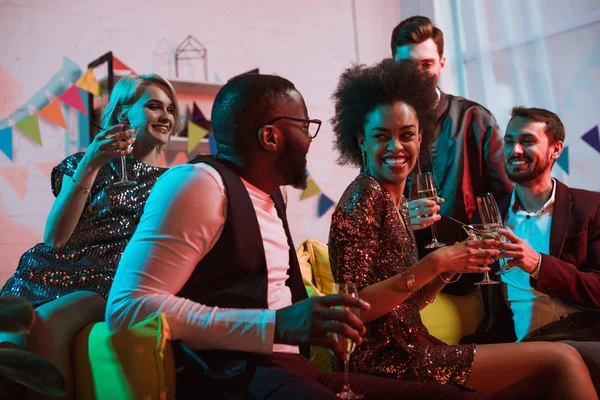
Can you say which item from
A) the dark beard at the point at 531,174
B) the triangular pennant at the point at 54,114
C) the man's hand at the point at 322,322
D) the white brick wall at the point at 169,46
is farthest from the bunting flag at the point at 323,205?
the man's hand at the point at 322,322

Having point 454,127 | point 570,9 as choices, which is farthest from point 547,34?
point 454,127

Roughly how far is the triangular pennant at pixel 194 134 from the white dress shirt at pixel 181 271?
2845 mm

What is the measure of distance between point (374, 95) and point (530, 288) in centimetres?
110

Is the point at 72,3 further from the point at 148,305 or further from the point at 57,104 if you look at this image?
the point at 148,305

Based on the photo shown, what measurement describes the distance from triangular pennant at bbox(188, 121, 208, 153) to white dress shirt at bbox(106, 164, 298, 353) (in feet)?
9.33

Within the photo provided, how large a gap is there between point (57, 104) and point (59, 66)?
0.24 m

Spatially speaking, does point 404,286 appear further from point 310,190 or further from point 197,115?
point 310,190

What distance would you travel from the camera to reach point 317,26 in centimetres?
532

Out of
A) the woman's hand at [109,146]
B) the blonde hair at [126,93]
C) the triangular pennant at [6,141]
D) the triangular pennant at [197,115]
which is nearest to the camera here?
the woman's hand at [109,146]

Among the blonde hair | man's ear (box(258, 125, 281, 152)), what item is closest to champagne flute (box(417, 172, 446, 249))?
man's ear (box(258, 125, 281, 152))

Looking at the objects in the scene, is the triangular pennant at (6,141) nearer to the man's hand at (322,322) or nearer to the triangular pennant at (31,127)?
the triangular pennant at (31,127)

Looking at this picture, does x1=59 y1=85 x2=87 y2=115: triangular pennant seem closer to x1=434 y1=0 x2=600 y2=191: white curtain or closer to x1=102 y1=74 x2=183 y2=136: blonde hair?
x1=102 y1=74 x2=183 y2=136: blonde hair

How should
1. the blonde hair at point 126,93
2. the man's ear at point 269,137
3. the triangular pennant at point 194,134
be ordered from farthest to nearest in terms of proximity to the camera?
1. the triangular pennant at point 194,134
2. the blonde hair at point 126,93
3. the man's ear at point 269,137

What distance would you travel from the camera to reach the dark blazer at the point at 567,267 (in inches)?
102
